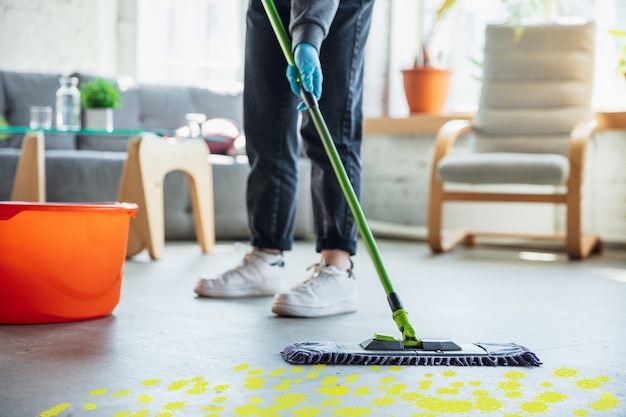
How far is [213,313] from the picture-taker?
72.1 inches

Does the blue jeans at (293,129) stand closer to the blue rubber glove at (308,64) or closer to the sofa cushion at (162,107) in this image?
the blue rubber glove at (308,64)

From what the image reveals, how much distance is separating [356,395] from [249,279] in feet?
2.91

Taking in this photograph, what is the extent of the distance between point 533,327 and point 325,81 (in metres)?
0.65

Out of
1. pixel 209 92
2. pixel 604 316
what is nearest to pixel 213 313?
pixel 604 316

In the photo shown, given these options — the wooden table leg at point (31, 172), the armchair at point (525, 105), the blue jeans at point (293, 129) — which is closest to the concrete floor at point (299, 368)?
the blue jeans at point (293, 129)

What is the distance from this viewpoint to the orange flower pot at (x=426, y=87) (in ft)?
14.5

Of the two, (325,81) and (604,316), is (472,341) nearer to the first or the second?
(604,316)

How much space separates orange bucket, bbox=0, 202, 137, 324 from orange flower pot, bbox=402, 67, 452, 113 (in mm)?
2908

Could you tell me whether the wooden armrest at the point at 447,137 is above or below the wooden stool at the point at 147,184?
above

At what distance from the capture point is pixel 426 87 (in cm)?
441

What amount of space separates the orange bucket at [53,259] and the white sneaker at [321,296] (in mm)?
360

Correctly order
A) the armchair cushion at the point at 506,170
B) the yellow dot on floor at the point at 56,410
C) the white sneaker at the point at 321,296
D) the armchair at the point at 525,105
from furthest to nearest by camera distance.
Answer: the armchair at the point at 525,105 < the armchair cushion at the point at 506,170 < the white sneaker at the point at 321,296 < the yellow dot on floor at the point at 56,410

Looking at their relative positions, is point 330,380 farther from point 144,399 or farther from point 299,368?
point 144,399

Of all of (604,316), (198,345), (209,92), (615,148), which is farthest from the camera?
(209,92)
